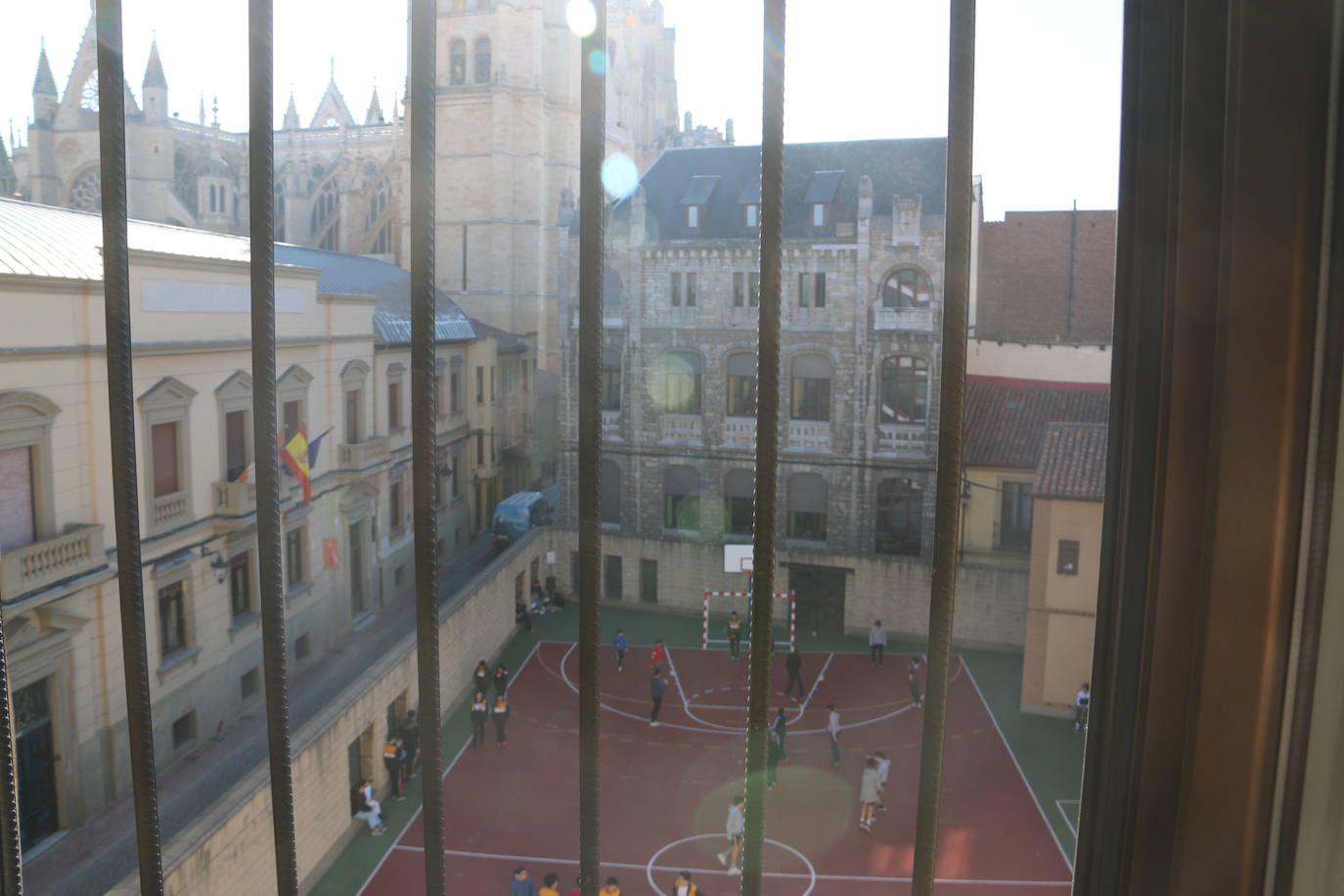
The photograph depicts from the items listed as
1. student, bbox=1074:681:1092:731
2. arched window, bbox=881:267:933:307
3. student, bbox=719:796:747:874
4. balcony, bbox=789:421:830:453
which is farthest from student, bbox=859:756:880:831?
arched window, bbox=881:267:933:307

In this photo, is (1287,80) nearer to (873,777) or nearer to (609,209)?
(873,777)

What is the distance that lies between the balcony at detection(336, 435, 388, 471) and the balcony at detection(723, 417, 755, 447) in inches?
334

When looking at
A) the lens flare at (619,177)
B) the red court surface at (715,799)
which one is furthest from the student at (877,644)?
the lens flare at (619,177)

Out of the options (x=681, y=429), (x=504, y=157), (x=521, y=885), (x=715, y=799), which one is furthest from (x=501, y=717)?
(x=504, y=157)

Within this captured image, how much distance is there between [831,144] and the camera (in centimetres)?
2898

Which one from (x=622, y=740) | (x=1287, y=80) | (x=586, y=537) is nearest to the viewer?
(x=1287, y=80)

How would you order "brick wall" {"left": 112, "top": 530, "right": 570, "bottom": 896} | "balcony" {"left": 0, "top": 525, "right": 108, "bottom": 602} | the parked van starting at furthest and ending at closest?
the parked van, "balcony" {"left": 0, "top": 525, "right": 108, "bottom": 602}, "brick wall" {"left": 112, "top": 530, "right": 570, "bottom": 896}

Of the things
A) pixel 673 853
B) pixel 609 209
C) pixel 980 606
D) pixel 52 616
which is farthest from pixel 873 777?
pixel 609 209

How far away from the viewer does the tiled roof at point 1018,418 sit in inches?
984

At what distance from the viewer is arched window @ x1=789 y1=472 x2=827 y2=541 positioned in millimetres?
26750

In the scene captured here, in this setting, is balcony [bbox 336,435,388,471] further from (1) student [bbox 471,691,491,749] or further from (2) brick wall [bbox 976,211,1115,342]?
Answer: (2) brick wall [bbox 976,211,1115,342]

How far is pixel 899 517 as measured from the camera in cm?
2631

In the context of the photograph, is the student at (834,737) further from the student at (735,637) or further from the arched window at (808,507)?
the arched window at (808,507)

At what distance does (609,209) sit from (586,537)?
2812 cm
